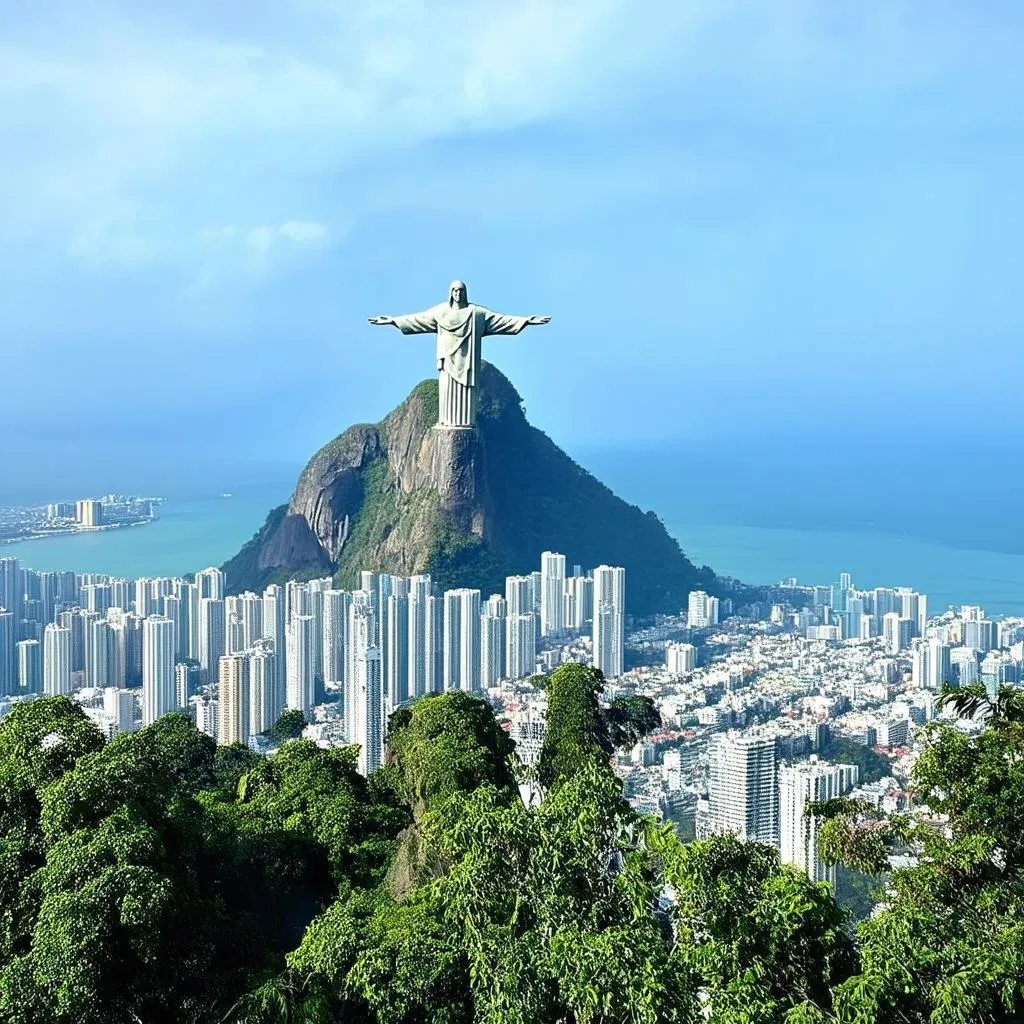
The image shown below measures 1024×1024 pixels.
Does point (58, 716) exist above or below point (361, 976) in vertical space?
above

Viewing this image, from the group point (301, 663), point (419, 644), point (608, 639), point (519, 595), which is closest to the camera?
point (301, 663)

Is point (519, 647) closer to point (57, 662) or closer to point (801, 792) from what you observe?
point (57, 662)

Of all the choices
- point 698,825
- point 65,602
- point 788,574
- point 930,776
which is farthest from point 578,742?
point 788,574

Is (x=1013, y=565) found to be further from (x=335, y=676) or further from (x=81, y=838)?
(x=81, y=838)

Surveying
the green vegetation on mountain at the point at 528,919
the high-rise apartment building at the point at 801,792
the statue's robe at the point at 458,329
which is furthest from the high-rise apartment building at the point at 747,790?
the green vegetation on mountain at the point at 528,919

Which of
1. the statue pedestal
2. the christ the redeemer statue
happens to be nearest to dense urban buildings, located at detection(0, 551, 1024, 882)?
the statue pedestal

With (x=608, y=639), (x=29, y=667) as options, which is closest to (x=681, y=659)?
(x=608, y=639)
